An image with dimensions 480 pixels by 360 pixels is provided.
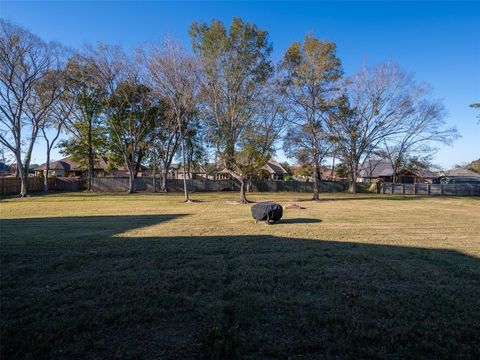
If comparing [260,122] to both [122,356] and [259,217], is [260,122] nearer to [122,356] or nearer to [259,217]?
[259,217]

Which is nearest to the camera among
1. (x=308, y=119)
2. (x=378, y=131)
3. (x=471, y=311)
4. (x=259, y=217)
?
(x=471, y=311)

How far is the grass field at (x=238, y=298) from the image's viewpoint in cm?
282

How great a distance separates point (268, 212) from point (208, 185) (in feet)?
105

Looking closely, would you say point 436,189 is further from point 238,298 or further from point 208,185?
point 238,298

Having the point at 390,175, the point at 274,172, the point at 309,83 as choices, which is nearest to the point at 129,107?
the point at 309,83

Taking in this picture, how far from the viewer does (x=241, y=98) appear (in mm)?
22750

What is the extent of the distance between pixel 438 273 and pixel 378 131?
34.1 meters

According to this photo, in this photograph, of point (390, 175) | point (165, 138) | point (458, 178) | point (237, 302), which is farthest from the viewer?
point (390, 175)

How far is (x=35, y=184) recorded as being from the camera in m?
32.7

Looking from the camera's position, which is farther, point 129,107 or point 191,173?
point 191,173

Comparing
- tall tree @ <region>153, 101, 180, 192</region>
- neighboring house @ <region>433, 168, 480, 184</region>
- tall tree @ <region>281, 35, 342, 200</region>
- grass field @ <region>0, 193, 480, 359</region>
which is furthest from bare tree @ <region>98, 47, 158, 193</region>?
neighboring house @ <region>433, 168, 480, 184</region>

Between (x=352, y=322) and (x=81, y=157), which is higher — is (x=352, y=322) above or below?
below

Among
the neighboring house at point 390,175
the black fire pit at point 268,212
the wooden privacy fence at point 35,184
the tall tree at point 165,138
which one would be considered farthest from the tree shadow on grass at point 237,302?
the neighboring house at point 390,175

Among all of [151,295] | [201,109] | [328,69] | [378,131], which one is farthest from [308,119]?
[151,295]
